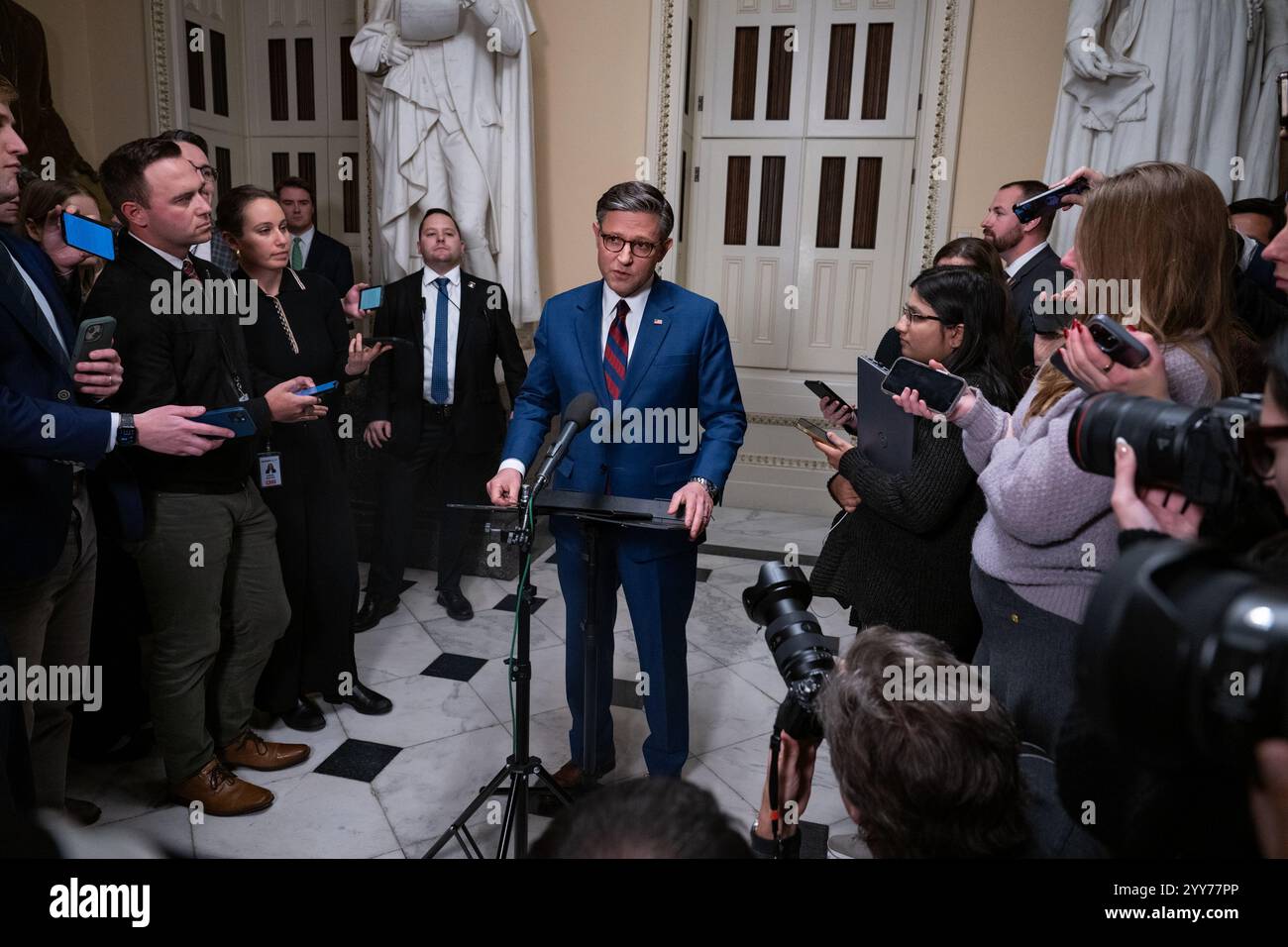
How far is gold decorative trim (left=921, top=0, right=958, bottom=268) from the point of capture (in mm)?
4723

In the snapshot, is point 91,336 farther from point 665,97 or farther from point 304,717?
point 665,97

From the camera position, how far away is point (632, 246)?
2.18 metres

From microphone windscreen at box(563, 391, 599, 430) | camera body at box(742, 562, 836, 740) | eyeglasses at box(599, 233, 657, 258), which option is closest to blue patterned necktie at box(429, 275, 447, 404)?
eyeglasses at box(599, 233, 657, 258)

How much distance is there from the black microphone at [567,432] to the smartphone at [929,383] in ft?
1.99

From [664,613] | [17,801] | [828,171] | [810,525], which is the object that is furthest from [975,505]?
[828,171]

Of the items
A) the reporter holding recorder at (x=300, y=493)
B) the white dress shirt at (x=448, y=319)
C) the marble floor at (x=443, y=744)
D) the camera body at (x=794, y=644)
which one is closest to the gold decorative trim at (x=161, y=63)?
the white dress shirt at (x=448, y=319)

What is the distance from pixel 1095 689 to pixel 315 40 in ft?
19.6

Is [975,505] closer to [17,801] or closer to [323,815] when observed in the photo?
[323,815]

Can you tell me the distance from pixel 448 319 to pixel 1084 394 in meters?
2.88

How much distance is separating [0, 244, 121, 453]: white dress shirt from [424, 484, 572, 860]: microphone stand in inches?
33.5

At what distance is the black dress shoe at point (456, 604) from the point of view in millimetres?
3695

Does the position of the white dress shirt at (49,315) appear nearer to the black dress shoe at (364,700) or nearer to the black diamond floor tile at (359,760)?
the black diamond floor tile at (359,760)

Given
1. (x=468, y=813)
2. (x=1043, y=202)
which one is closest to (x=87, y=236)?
(x=468, y=813)
